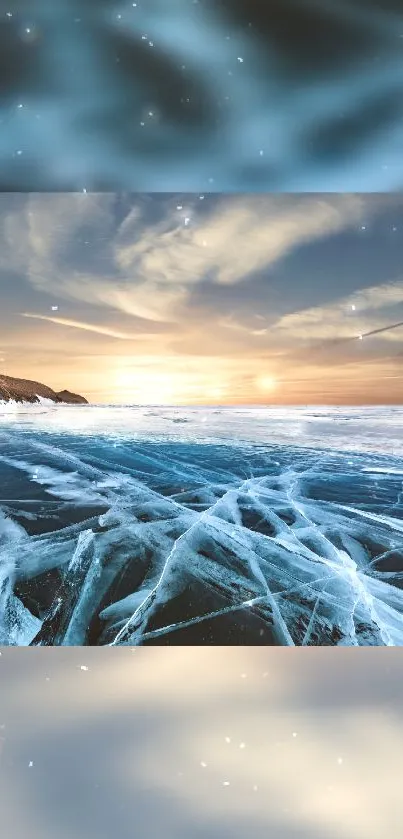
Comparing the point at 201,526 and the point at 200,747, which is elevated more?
the point at 201,526

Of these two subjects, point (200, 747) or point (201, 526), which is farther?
point (201, 526)

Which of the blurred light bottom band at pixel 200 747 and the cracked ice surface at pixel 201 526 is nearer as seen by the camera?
the blurred light bottom band at pixel 200 747

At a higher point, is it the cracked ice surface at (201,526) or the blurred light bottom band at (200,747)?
the cracked ice surface at (201,526)

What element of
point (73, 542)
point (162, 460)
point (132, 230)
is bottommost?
point (73, 542)

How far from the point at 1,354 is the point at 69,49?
168cm

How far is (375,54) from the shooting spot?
1.76 m

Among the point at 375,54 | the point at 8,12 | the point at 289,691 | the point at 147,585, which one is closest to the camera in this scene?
the point at 8,12

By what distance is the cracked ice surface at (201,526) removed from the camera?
2736 mm

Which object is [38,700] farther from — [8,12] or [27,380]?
[8,12]

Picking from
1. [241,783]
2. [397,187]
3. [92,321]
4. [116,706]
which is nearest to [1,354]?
[92,321]

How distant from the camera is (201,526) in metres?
2.99

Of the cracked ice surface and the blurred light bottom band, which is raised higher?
the cracked ice surface

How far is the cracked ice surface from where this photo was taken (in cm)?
274

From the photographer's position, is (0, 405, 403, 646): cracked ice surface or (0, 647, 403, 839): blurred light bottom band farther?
(0, 405, 403, 646): cracked ice surface
